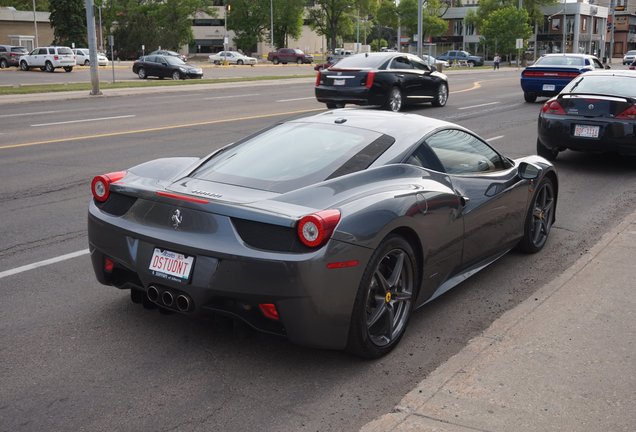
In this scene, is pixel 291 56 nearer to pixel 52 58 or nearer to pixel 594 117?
pixel 52 58

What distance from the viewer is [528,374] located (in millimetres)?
4211

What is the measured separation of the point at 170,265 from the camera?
4.34 meters

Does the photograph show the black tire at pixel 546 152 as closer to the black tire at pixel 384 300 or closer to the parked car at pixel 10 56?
the black tire at pixel 384 300

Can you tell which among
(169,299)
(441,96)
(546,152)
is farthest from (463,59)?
(169,299)

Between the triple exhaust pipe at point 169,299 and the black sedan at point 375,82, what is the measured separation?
53.7 ft

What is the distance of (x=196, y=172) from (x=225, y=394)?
1602 mm

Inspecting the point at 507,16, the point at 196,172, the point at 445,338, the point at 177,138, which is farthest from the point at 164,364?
the point at 507,16

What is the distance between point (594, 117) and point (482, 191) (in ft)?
21.0

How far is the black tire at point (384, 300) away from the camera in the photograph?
14.2 feet

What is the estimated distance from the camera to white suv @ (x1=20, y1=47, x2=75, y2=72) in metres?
Answer: 50.8

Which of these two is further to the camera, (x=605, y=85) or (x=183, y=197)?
(x=605, y=85)

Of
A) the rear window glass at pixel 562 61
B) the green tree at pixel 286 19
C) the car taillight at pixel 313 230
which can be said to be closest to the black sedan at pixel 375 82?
the rear window glass at pixel 562 61

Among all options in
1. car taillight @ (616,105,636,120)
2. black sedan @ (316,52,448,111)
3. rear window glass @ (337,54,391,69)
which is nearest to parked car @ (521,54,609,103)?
black sedan @ (316,52,448,111)

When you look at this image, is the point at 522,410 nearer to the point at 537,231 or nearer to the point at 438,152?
the point at 438,152
